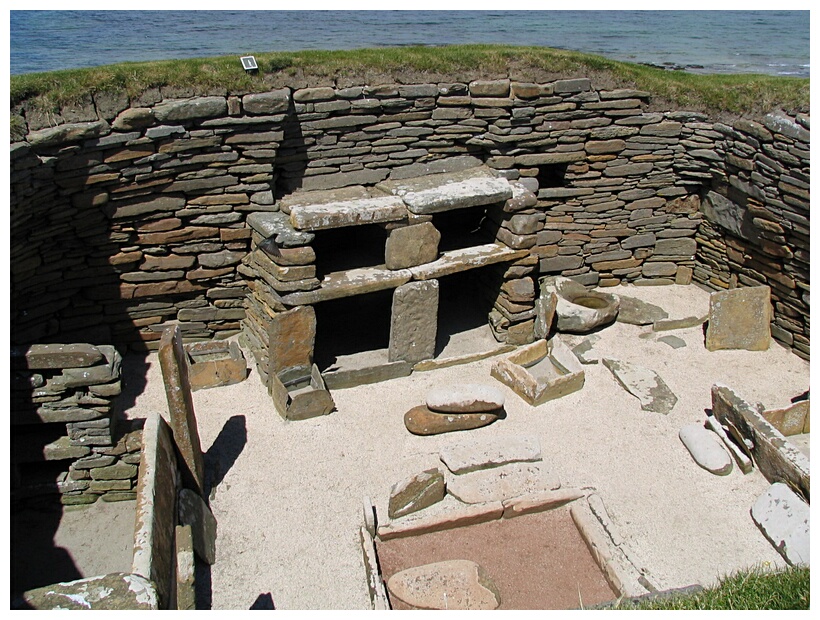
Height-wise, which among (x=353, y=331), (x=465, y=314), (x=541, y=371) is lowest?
(x=541, y=371)

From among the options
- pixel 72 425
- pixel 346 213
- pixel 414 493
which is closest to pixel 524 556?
pixel 414 493

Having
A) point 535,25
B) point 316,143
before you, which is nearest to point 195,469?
point 316,143

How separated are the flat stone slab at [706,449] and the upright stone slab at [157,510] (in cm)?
470

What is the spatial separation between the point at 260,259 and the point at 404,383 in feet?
6.73

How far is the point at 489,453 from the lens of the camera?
6.90 m

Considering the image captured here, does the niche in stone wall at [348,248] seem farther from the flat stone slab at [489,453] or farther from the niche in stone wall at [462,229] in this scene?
the flat stone slab at [489,453]

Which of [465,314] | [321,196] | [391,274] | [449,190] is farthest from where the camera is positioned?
[465,314]

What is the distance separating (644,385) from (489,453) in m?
2.24

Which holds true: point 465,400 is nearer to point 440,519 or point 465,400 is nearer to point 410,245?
point 440,519

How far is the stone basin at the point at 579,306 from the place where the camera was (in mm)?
9148

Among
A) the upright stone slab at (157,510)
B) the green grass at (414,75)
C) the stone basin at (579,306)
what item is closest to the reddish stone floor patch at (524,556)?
the upright stone slab at (157,510)

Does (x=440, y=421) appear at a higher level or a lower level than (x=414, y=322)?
lower

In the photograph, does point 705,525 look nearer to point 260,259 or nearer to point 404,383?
point 404,383

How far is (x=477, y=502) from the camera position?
6457 millimetres
